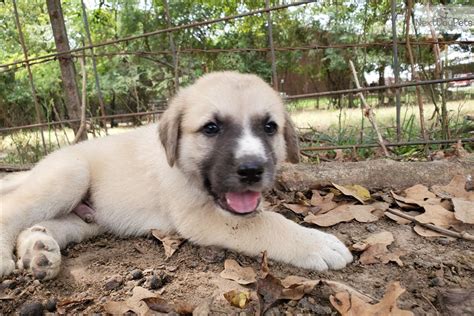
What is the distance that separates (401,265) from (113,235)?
192 cm

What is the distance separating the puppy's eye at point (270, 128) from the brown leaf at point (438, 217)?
1.05 m

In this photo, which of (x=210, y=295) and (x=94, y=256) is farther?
(x=94, y=256)

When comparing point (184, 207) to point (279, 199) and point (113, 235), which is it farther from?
point (279, 199)

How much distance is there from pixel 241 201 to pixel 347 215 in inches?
31.0

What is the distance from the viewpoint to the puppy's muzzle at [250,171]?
209 centimetres

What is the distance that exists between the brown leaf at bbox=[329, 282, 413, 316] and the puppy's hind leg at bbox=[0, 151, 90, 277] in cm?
186

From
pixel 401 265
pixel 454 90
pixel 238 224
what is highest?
pixel 454 90

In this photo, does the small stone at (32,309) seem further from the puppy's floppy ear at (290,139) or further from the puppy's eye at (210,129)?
the puppy's floppy ear at (290,139)

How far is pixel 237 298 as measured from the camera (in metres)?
1.69

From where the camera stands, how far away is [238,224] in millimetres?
2365

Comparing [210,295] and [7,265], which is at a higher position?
[7,265]

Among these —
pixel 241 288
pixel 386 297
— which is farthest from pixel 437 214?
pixel 241 288

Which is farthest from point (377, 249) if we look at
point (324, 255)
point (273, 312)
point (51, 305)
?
point (51, 305)

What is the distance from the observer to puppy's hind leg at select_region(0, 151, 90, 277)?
246 cm
